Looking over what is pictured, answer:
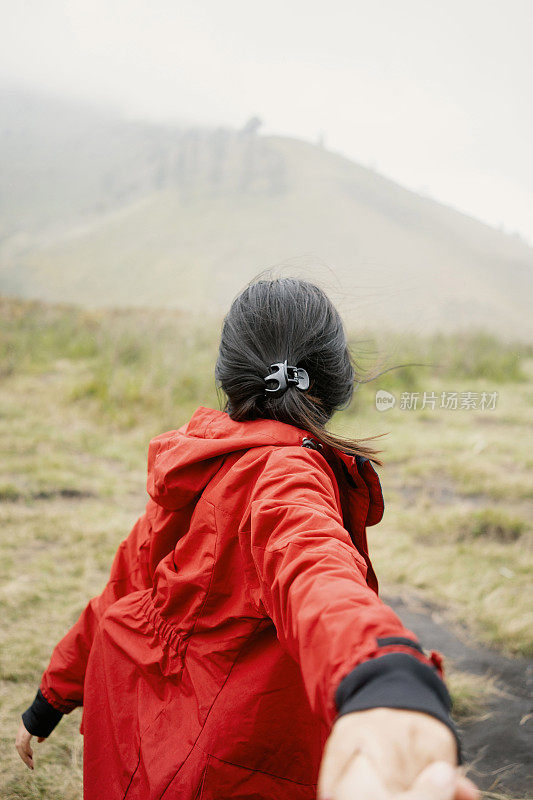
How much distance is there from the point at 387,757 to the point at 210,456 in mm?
553

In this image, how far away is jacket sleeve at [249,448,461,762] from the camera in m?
0.49

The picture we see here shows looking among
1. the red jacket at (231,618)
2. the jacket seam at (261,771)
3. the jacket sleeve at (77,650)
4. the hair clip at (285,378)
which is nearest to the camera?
the red jacket at (231,618)

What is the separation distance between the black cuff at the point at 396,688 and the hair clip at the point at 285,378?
0.55 m

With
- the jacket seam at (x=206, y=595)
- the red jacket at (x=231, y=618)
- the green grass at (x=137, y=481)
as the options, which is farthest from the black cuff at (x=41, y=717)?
the jacket seam at (x=206, y=595)

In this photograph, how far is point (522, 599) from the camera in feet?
8.90

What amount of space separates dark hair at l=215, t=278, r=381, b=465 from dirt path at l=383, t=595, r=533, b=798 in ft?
4.23

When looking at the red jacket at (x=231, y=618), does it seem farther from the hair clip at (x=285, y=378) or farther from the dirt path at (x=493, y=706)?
the dirt path at (x=493, y=706)

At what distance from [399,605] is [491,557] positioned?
74cm

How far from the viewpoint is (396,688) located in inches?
19.0

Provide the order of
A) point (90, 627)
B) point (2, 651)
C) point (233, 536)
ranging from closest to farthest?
point (233, 536) → point (90, 627) → point (2, 651)

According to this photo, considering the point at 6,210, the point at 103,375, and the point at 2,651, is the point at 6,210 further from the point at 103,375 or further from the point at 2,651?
the point at 2,651

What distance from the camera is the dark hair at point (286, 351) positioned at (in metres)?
1.03

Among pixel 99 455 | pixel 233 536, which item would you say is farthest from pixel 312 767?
pixel 99 455

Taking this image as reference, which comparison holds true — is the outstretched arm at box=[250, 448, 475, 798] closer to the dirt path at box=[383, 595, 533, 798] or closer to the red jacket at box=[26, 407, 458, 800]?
the red jacket at box=[26, 407, 458, 800]
